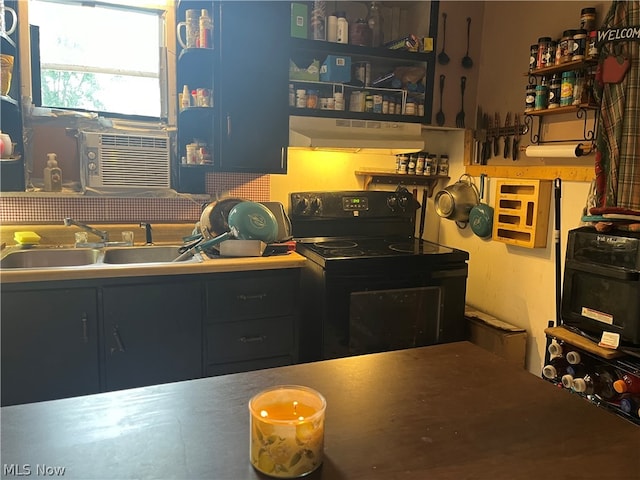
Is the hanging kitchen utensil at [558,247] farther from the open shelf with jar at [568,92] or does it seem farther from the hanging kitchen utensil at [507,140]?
the hanging kitchen utensil at [507,140]

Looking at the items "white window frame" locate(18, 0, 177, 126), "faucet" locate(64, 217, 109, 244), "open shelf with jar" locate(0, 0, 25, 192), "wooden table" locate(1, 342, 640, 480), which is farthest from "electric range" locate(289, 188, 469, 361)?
"open shelf with jar" locate(0, 0, 25, 192)

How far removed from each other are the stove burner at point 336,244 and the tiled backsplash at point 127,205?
47 centimetres

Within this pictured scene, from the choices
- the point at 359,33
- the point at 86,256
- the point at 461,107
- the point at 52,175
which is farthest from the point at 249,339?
the point at 461,107

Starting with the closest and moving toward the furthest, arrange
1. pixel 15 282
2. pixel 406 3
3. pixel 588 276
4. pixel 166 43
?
pixel 15 282
pixel 588 276
pixel 166 43
pixel 406 3

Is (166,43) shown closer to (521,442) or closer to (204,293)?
(204,293)

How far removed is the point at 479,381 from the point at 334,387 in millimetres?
328

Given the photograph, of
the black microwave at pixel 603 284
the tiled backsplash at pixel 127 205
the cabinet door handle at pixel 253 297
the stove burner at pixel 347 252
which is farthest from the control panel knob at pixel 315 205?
the black microwave at pixel 603 284

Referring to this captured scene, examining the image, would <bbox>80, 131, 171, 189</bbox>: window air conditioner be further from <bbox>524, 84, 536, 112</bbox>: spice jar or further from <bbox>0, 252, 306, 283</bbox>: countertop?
<bbox>524, 84, 536, 112</bbox>: spice jar

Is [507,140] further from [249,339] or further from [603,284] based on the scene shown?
[249,339]

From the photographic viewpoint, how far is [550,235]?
261 centimetres

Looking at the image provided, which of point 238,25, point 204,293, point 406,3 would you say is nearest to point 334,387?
point 204,293

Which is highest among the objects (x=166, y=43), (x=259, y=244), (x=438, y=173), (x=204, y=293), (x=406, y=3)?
(x=406, y=3)

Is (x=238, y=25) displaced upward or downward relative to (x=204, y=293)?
upward

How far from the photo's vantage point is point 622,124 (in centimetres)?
216
